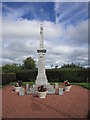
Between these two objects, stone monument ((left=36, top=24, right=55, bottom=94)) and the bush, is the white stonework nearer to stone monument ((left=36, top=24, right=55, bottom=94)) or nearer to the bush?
stone monument ((left=36, top=24, right=55, bottom=94))

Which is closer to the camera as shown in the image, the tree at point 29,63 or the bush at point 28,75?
the bush at point 28,75

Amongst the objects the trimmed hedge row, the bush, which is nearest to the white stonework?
the trimmed hedge row

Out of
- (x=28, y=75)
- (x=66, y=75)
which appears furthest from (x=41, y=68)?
(x=28, y=75)

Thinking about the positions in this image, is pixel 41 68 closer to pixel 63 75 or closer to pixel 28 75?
pixel 63 75

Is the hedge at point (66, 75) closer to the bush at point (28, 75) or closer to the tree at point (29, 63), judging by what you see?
the bush at point (28, 75)

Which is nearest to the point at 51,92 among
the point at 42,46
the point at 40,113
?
the point at 42,46

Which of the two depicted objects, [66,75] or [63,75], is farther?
[63,75]

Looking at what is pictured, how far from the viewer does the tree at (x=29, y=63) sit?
43097 mm

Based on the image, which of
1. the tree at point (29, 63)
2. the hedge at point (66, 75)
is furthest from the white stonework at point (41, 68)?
the tree at point (29, 63)

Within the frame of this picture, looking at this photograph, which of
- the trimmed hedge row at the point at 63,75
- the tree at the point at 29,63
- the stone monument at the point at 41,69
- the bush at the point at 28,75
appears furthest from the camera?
the tree at the point at 29,63

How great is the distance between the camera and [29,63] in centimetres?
4319

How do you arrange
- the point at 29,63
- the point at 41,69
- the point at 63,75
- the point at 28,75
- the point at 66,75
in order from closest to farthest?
the point at 41,69
the point at 66,75
the point at 63,75
the point at 28,75
the point at 29,63

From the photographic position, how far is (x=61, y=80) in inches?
938

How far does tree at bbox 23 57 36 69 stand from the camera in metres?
43.1
